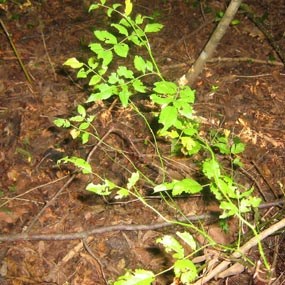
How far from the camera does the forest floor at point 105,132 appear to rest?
2.39 meters

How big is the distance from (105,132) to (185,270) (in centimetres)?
182

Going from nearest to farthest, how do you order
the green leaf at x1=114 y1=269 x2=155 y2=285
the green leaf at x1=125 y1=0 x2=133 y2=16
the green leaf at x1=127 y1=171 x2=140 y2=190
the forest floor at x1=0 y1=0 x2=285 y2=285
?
the green leaf at x1=114 y1=269 x2=155 y2=285
the green leaf at x1=127 y1=171 x2=140 y2=190
the green leaf at x1=125 y1=0 x2=133 y2=16
the forest floor at x1=0 y1=0 x2=285 y2=285

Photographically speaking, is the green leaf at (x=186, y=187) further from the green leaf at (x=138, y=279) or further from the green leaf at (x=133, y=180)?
the green leaf at (x=138, y=279)

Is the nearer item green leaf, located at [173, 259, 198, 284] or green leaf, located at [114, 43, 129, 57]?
green leaf, located at [173, 259, 198, 284]

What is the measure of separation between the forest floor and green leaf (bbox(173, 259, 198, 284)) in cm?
65

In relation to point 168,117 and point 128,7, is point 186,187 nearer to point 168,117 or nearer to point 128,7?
point 168,117

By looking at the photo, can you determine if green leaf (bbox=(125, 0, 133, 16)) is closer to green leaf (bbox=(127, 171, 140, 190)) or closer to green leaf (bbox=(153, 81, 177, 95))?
green leaf (bbox=(153, 81, 177, 95))

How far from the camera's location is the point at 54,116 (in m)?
A: 3.17

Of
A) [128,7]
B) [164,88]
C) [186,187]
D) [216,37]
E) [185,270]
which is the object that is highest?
[128,7]

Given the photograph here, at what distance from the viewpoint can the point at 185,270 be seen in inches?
52.3

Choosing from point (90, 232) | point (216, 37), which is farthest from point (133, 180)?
point (216, 37)

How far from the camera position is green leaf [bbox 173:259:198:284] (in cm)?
125

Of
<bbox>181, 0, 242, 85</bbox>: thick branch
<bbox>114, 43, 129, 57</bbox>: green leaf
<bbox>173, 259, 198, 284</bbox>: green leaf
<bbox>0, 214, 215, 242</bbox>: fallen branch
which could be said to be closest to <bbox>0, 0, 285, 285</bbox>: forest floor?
<bbox>0, 214, 215, 242</bbox>: fallen branch

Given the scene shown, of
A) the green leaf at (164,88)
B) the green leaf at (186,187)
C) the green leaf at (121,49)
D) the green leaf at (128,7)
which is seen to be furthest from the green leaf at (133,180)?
the green leaf at (128,7)
